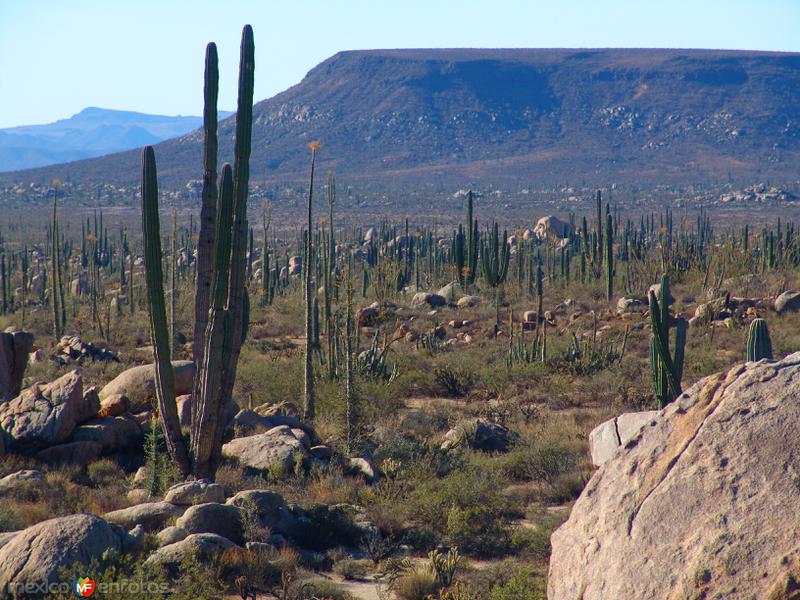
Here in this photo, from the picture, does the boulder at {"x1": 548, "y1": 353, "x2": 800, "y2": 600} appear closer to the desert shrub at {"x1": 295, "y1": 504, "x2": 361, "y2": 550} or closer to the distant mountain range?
the desert shrub at {"x1": 295, "y1": 504, "x2": 361, "y2": 550}

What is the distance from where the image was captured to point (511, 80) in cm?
11012

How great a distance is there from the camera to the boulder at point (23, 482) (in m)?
7.72

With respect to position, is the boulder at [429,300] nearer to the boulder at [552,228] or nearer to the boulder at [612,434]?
the boulder at [612,434]

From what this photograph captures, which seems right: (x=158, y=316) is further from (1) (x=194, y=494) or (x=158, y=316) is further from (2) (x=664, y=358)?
(2) (x=664, y=358)

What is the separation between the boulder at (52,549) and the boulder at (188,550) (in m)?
0.26

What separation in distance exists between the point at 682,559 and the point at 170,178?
84.2 meters

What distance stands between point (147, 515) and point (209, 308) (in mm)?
2169

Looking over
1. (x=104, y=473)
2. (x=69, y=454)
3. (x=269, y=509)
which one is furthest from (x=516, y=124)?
(x=269, y=509)

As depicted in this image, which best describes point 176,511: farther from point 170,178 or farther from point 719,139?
point 719,139

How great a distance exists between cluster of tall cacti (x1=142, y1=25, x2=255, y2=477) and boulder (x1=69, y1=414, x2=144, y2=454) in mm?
1725

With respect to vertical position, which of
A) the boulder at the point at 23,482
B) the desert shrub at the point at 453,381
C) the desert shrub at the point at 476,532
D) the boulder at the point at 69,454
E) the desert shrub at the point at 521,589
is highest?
the boulder at the point at 23,482

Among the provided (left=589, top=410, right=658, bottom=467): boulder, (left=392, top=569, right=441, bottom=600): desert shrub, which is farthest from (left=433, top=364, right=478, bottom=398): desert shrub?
(left=392, top=569, right=441, bottom=600): desert shrub

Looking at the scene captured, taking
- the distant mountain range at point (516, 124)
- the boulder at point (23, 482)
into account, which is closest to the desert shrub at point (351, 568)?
the boulder at point (23, 482)

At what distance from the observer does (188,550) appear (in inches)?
232
